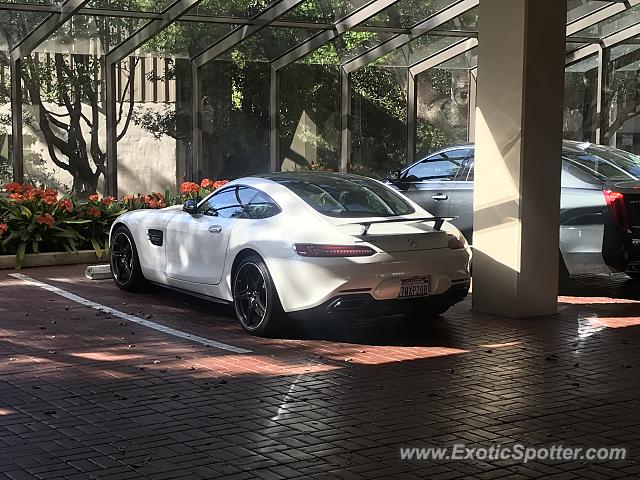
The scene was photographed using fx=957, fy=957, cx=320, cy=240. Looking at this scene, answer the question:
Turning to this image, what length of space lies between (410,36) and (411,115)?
216cm

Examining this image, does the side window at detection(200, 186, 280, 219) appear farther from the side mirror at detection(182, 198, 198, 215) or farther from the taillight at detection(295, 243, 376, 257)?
the taillight at detection(295, 243, 376, 257)

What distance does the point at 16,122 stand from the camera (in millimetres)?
15734

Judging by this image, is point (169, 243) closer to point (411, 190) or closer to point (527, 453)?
point (411, 190)

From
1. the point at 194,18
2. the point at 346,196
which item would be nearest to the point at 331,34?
the point at 194,18

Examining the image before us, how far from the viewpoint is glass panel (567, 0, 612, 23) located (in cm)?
1788

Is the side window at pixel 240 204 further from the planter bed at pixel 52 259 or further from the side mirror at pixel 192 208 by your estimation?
the planter bed at pixel 52 259

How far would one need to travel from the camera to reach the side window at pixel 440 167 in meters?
12.7

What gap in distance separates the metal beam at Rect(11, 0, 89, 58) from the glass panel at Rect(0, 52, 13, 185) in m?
0.26

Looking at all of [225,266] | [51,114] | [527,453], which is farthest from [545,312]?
Result: [51,114]

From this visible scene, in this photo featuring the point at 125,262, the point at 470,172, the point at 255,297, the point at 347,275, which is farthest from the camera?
the point at 470,172

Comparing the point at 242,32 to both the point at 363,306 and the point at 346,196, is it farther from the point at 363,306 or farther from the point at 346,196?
the point at 363,306

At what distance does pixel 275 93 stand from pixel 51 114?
4.42 m

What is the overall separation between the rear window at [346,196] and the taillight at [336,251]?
56 centimetres

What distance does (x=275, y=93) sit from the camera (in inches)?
726
